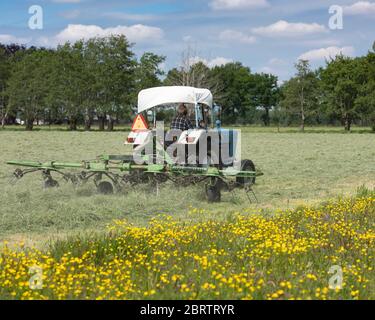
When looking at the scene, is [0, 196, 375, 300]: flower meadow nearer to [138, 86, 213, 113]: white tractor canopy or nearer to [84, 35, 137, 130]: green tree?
[138, 86, 213, 113]: white tractor canopy

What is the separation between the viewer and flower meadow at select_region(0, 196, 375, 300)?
17.4 feet

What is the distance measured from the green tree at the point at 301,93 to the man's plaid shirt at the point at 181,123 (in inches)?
2443

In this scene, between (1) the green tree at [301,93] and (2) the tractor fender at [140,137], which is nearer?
(2) the tractor fender at [140,137]

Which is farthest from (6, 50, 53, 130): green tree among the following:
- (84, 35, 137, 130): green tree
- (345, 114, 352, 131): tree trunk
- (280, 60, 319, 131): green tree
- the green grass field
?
the green grass field

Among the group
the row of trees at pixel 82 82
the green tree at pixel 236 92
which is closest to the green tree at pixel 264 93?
the green tree at pixel 236 92

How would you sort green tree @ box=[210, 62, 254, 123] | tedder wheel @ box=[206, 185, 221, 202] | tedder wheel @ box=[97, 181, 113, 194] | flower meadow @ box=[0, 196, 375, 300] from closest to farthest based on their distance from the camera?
flower meadow @ box=[0, 196, 375, 300] < tedder wheel @ box=[206, 185, 221, 202] < tedder wheel @ box=[97, 181, 113, 194] < green tree @ box=[210, 62, 254, 123]

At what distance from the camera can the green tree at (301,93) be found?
7381 cm

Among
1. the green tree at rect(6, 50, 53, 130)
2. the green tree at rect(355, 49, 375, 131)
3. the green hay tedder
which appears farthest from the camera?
the green tree at rect(355, 49, 375, 131)

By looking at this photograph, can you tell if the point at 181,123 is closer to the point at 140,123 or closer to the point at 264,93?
the point at 140,123

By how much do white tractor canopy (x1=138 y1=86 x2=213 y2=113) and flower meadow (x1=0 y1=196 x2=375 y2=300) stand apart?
16.6 feet

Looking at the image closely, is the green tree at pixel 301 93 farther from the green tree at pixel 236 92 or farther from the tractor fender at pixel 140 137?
the tractor fender at pixel 140 137

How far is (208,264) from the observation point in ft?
19.8

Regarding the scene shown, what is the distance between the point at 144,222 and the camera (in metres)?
9.83

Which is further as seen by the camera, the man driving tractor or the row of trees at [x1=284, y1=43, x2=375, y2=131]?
the row of trees at [x1=284, y1=43, x2=375, y2=131]
